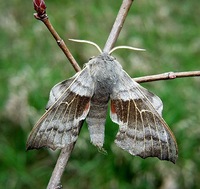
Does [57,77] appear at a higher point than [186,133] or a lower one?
higher

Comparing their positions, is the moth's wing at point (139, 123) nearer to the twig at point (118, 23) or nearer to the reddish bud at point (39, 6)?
the twig at point (118, 23)

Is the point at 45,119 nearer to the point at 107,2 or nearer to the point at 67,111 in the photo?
the point at 67,111

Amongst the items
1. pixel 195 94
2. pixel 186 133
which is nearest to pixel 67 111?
pixel 186 133

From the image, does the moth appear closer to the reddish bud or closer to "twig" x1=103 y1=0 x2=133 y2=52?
"twig" x1=103 y1=0 x2=133 y2=52

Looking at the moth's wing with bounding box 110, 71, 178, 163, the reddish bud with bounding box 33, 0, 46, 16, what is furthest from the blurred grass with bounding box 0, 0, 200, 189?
the reddish bud with bounding box 33, 0, 46, 16

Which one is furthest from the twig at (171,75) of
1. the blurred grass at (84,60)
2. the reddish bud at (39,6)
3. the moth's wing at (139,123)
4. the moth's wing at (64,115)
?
the blurred grass at (84,60)

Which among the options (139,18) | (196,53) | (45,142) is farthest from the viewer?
(139,18)

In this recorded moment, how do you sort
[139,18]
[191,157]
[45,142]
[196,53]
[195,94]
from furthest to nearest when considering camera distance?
[139,18]
[196,53]
[195,94]
[191,157]
[45,142]
